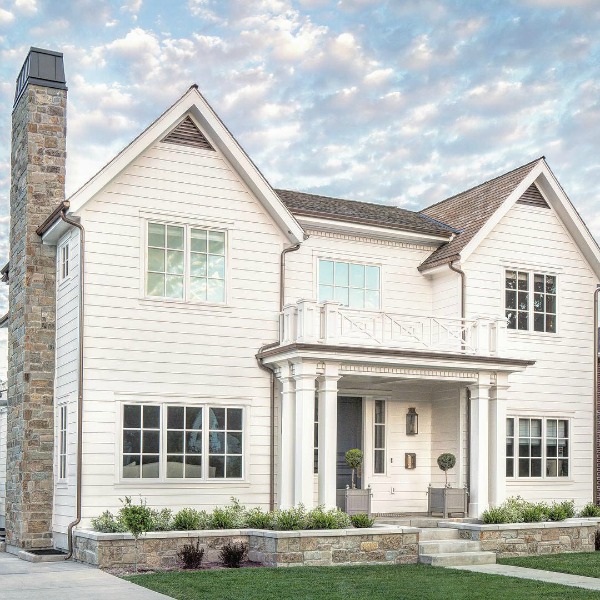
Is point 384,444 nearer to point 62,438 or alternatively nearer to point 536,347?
point 536,347

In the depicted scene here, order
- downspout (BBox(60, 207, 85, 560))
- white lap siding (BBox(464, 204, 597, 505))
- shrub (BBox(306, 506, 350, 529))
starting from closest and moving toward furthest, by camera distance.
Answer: shrub (BBox(306, 506, 350, 529)) < downspout (BBox(60, 207, 85, 560)) < white lap siding (BBox(464, 204, 597, 505))

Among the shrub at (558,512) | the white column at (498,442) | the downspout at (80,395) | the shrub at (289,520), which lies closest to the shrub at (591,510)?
the shrub at (558,512)

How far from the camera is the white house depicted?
1850cm

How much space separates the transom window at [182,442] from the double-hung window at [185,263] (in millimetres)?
2317

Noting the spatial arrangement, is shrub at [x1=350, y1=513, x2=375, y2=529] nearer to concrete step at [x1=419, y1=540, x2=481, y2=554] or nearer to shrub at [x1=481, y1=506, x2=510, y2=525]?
concrete step at [x1=419, y1=540, x2=481, y2=554]

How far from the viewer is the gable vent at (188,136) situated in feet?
64.4

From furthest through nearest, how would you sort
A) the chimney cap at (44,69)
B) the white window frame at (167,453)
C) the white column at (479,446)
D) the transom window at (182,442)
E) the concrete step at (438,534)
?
the chimney cap at (44,69) < the white column at (479,446) < the concrete step at (438,534) < the transom window at (182,442) < the white window frame at (167,453)

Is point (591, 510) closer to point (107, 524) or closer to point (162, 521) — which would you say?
point (162, 521)

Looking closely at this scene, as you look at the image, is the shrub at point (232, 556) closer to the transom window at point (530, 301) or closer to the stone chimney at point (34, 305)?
the stone chimney at point (34, 305)

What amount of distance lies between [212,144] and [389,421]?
24.6ft

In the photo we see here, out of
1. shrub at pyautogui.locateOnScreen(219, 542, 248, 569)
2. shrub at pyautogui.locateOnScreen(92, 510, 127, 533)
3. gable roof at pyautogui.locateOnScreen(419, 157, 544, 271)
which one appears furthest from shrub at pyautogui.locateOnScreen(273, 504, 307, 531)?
gable roof at pyautogui.locateOnScreen(419, 157, 544, 271)

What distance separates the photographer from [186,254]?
63.7ft

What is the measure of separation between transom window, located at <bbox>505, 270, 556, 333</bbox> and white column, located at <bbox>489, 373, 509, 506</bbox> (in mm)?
2505

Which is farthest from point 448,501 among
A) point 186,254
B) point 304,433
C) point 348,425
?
point 186,254
